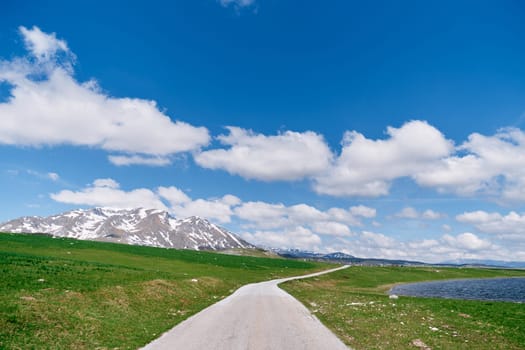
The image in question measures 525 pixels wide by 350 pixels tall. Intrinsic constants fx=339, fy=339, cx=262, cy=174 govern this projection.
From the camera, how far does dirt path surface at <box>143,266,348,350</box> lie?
18047 mm

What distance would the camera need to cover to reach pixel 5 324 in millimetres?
18062

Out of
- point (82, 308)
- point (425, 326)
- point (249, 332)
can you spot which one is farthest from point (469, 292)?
point (82, 308)

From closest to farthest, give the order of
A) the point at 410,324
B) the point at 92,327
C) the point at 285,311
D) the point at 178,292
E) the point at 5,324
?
the point at 5,324, the point at 92,327, the point at 410,324, the point at 285,311, the point at 178,292

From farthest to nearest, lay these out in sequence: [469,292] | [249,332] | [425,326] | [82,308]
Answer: [469,292], [425,326], [82,308], [249,332]

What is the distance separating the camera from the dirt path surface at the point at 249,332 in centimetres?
1805

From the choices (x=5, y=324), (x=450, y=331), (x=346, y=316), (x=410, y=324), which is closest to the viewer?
(x=5, y=324)

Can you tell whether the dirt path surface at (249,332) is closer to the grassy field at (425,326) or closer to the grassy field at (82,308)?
the grassy field at (425,326)

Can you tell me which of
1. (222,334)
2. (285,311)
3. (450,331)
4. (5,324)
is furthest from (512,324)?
(5,324)

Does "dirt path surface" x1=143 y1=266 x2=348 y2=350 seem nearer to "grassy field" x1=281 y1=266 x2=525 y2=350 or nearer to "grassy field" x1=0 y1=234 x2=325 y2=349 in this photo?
"grassy field" x1=281 y1=266 x2=525 y2=350

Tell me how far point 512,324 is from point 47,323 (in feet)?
105

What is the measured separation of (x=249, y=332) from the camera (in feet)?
69.7

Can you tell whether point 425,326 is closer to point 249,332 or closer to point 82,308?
point 249,332

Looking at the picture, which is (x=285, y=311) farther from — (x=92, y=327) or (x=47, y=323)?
(x=47, y=323)

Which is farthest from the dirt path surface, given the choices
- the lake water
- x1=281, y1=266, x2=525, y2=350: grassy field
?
the lake water
